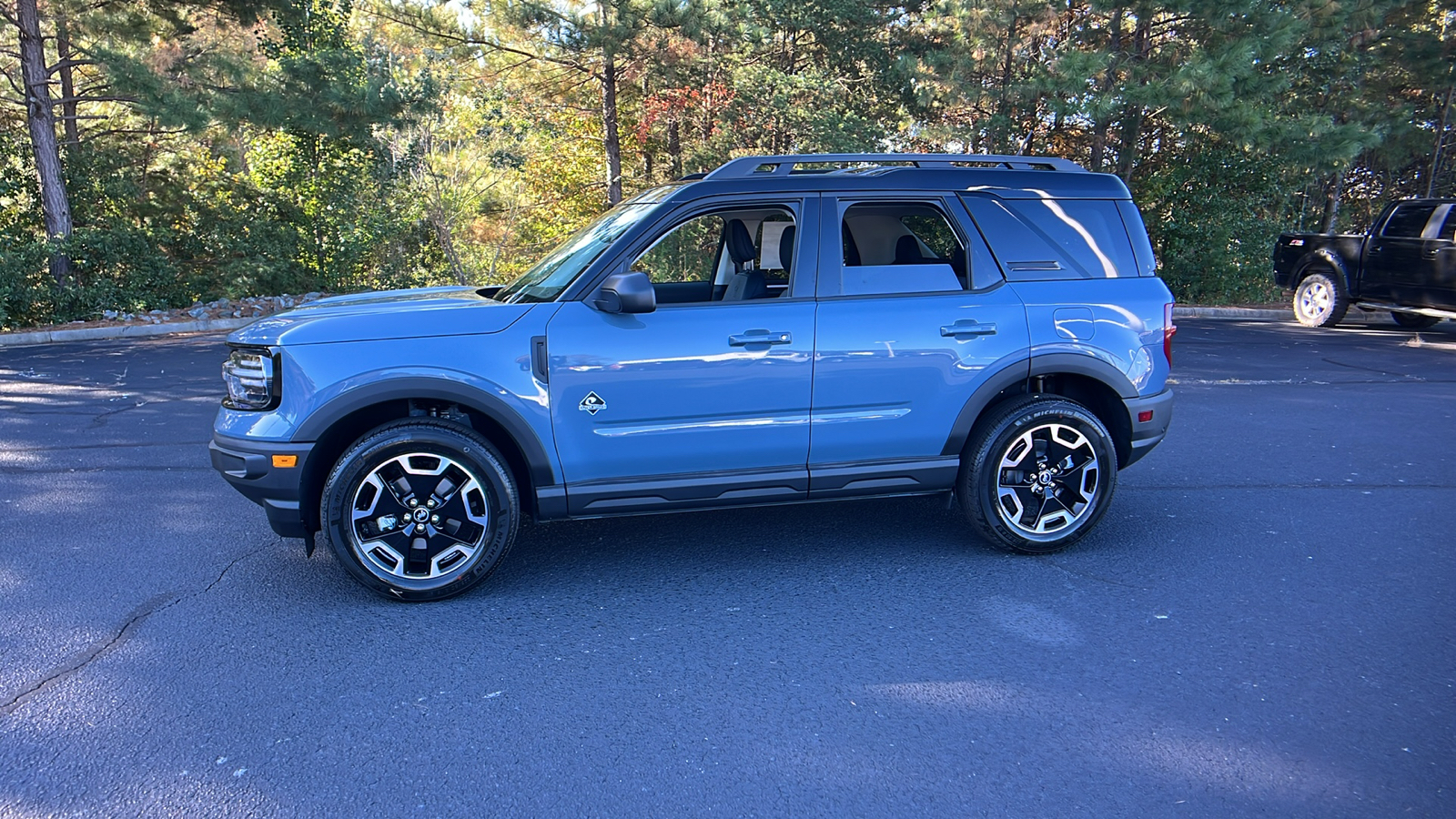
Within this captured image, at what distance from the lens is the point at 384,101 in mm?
16000

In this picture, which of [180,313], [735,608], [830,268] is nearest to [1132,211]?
[830,268]

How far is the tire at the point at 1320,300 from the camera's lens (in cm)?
1438

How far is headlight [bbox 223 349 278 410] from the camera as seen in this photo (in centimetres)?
411

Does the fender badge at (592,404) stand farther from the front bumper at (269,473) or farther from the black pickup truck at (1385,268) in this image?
the black pickup truck at (1385,268)

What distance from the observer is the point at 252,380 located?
4.15 metres

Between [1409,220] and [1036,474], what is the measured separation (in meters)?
12.1

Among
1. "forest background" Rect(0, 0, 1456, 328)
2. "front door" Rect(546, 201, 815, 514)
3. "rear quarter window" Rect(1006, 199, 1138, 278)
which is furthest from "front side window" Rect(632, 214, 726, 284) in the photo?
"forest background" Rect(0, 0, 1456, 328)

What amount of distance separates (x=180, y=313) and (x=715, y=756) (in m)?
15.6

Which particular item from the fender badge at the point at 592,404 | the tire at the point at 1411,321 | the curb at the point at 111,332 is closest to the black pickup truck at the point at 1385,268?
the tire at the point at 1411,321

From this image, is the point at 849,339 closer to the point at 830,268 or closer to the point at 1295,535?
the point at 830,268

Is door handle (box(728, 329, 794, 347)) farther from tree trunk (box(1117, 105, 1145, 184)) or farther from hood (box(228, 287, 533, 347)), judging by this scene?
tree trunk (box(1117, 105, 1145, 184))

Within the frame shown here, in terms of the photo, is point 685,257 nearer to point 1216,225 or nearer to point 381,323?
point 381,323

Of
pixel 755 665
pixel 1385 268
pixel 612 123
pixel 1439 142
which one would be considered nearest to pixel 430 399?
pixel 755 665

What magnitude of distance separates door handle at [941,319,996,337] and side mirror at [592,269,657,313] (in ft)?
4.87
